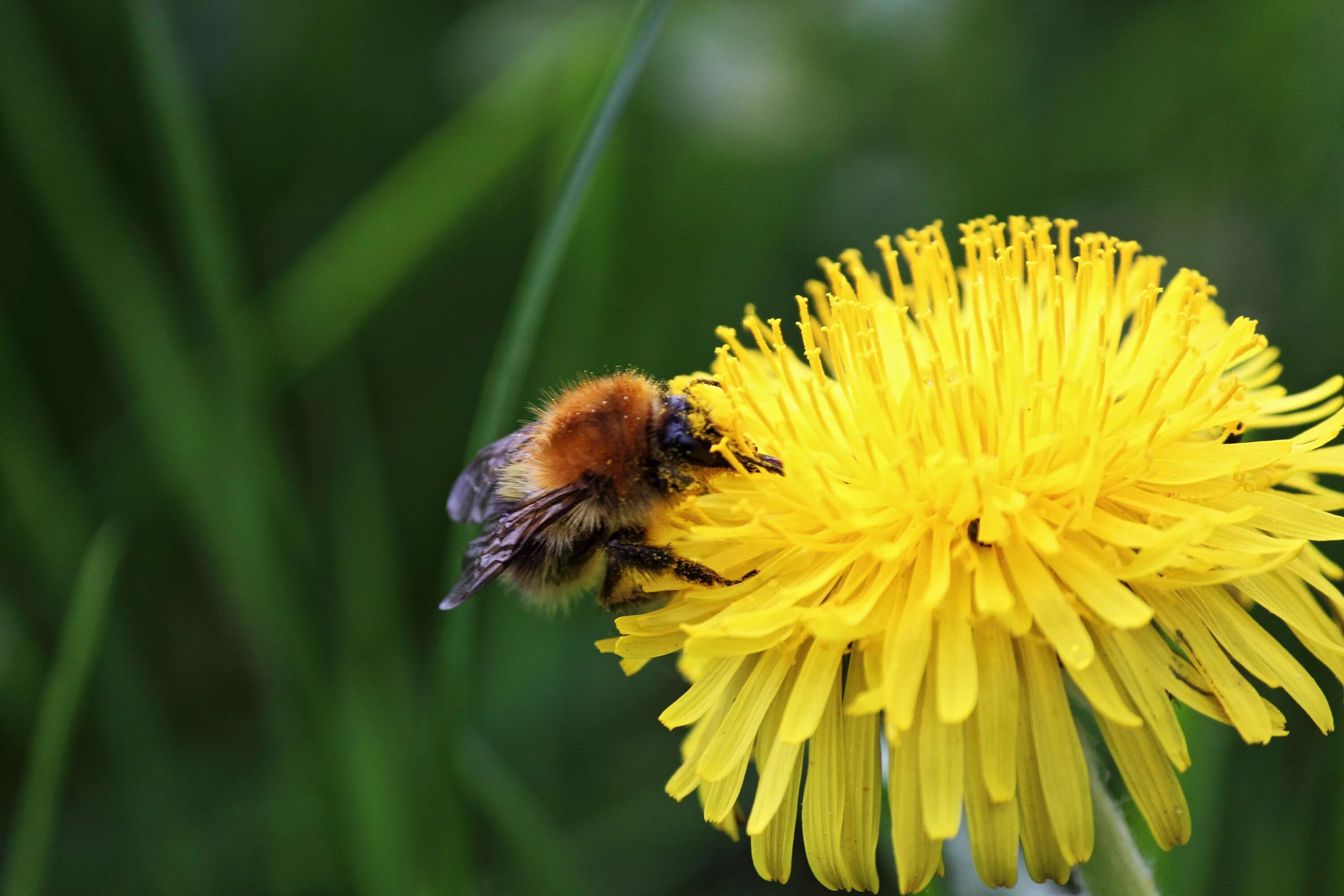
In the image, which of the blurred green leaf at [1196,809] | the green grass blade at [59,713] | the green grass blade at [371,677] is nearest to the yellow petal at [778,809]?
the blurred green leaf at [1196,809]

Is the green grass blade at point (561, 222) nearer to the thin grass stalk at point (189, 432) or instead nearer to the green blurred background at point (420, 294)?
the green blurred background at point (420, 294)

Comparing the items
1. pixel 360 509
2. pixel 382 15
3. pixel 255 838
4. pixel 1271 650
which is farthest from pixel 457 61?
pixel 1271 650

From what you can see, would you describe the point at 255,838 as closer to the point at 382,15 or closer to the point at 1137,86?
the point at 382,15

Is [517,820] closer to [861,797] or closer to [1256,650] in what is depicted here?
[861,797]

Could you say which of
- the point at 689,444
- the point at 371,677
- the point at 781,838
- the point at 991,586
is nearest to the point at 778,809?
the point at 781,838

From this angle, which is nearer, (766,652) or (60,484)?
(766,652)

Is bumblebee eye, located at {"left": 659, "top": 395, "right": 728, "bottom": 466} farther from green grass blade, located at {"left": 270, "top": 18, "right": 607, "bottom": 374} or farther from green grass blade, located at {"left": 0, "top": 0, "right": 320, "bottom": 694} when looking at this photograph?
green grass blade, located at {"left": 270, "top": 18, "right": 607, "bottom": 374}
